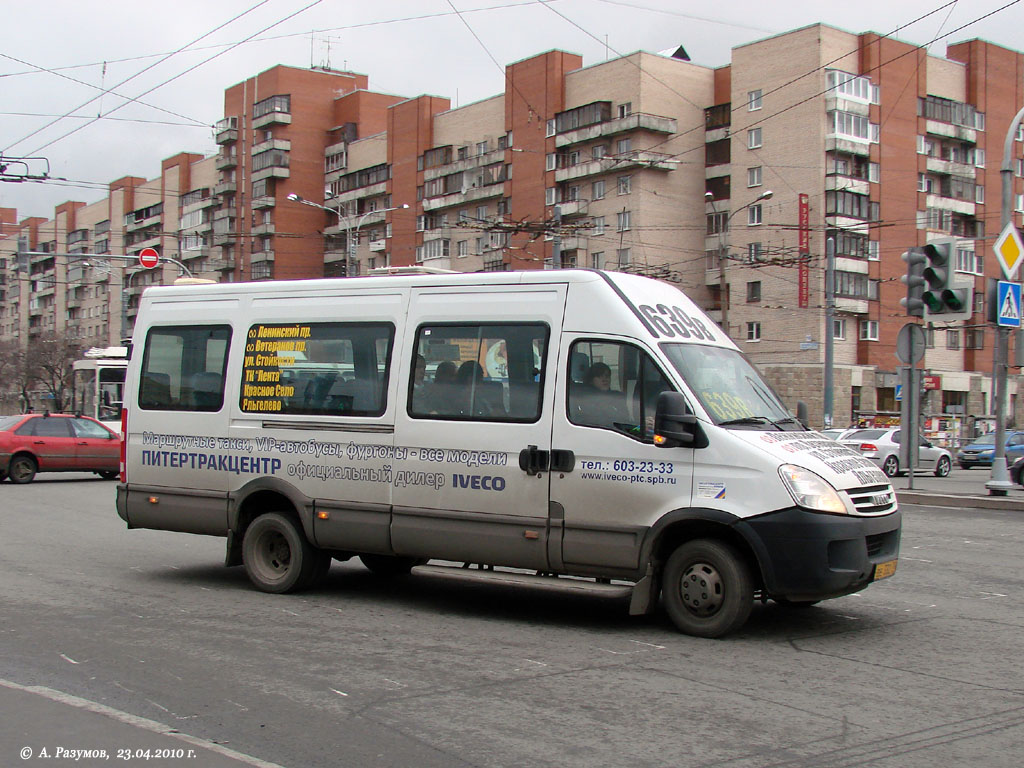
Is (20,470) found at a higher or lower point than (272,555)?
lower

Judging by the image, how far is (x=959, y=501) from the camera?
61.2 ft

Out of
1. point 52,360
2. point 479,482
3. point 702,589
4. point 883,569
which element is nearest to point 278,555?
point 479,482

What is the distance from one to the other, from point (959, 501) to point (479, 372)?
13.0m

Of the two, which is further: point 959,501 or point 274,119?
point 274,119

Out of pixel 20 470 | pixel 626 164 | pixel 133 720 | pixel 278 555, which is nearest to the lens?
pixel 133 720

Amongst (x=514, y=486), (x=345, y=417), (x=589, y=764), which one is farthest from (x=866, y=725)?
(x=345, y=417)

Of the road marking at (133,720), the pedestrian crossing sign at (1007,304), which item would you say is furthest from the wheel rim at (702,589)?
the pedestrian crossing sign at (1007,304)

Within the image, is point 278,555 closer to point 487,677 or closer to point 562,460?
point 562,460

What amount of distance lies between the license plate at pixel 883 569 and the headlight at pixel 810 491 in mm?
551

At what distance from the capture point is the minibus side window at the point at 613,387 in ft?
25.5

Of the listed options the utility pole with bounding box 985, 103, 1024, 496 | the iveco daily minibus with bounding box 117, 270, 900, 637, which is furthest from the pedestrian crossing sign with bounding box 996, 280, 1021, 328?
the iveco daily minibus with bounding box 117, 270, 900, 637

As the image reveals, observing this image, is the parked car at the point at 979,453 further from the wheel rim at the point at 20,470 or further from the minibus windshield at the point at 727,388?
the minibus windshield at the point at 727,388

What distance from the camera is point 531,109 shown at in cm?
6431

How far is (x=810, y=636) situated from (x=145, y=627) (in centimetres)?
466
